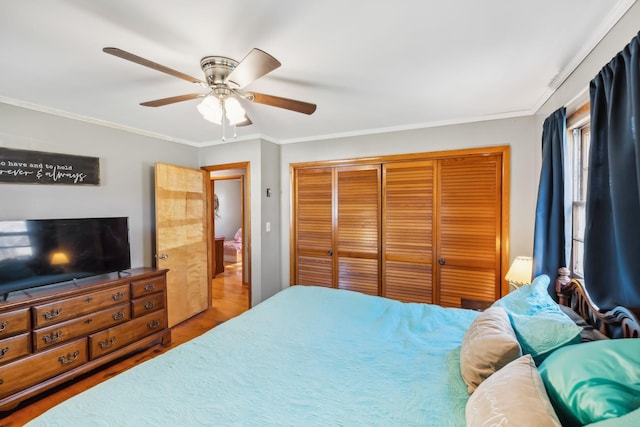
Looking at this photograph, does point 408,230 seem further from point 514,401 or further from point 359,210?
point 514,401

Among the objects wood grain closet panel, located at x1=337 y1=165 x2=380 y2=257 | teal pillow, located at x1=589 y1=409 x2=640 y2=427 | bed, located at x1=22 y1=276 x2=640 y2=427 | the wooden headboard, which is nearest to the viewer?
teal pillow, located at x1=589 y1=409 x2=640 y2=427

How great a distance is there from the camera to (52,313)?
2119 millimetres

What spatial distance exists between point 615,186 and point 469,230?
1756 millimetres

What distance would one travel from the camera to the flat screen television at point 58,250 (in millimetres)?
2094

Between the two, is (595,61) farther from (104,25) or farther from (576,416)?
(104,25)

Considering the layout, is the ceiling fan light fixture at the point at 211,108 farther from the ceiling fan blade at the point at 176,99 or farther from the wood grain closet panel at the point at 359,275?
the wood grain closet panel at the point at 359,275

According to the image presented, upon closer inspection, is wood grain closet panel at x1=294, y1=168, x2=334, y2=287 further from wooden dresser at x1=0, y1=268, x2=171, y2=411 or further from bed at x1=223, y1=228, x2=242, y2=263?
bed at x1=223, y1=228, x2=242, y2=263

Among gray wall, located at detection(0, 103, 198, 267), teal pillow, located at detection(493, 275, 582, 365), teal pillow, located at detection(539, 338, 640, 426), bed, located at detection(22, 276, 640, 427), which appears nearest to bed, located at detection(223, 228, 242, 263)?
gray wall, located at detection(0, 103, 198, 267)

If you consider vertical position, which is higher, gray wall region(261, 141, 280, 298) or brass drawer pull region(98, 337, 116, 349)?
gray wall region(261, 141, 280, 298)

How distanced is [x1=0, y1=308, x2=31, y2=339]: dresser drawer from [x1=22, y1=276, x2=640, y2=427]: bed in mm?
1415

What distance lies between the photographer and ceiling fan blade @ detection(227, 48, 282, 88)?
1264 mm

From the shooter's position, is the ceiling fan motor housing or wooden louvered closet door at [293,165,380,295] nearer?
the ceiling fan motor housing

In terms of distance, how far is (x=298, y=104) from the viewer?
1.79 meters

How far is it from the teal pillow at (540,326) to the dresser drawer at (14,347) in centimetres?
314
